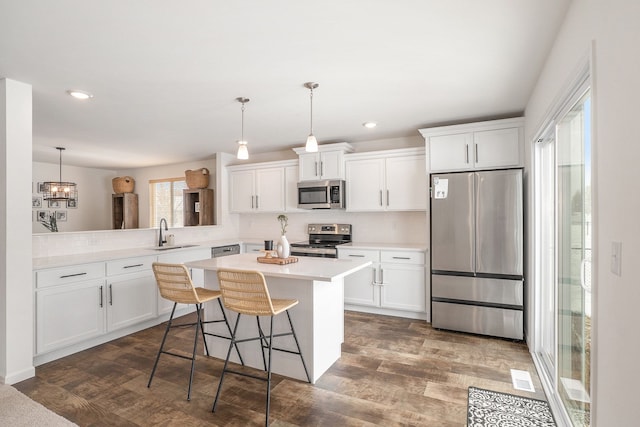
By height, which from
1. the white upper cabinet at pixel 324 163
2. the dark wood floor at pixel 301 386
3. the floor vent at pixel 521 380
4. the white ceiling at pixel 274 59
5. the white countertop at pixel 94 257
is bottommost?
the dark wood floor at pixel 301 386

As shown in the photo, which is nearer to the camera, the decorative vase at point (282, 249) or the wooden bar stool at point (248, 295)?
the wooden bar stool at point (248, 295)

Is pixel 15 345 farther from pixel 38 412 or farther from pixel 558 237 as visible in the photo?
pixel 558 237

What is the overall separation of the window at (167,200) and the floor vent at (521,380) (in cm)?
609

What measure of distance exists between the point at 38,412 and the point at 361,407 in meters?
2.13

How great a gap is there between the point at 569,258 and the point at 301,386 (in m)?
2.03

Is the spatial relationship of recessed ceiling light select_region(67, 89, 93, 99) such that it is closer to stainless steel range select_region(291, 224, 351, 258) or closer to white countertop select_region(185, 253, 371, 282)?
white countertop select_region(185, 253, 371, 282)

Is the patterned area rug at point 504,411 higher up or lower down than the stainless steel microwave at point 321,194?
lower down

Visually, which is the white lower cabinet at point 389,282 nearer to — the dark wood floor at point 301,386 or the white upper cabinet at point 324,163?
the dark wood floor at point 301,386

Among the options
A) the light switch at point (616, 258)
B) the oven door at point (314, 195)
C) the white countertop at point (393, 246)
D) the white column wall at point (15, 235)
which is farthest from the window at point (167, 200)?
the light switch at point (616, 258)

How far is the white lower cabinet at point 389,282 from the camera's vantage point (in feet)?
13.4

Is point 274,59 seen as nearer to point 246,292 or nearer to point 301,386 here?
point 246,292

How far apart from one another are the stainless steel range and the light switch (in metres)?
3.40

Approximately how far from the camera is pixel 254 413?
223 centimetres

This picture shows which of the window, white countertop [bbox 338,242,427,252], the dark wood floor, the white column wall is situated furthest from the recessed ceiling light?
the window
